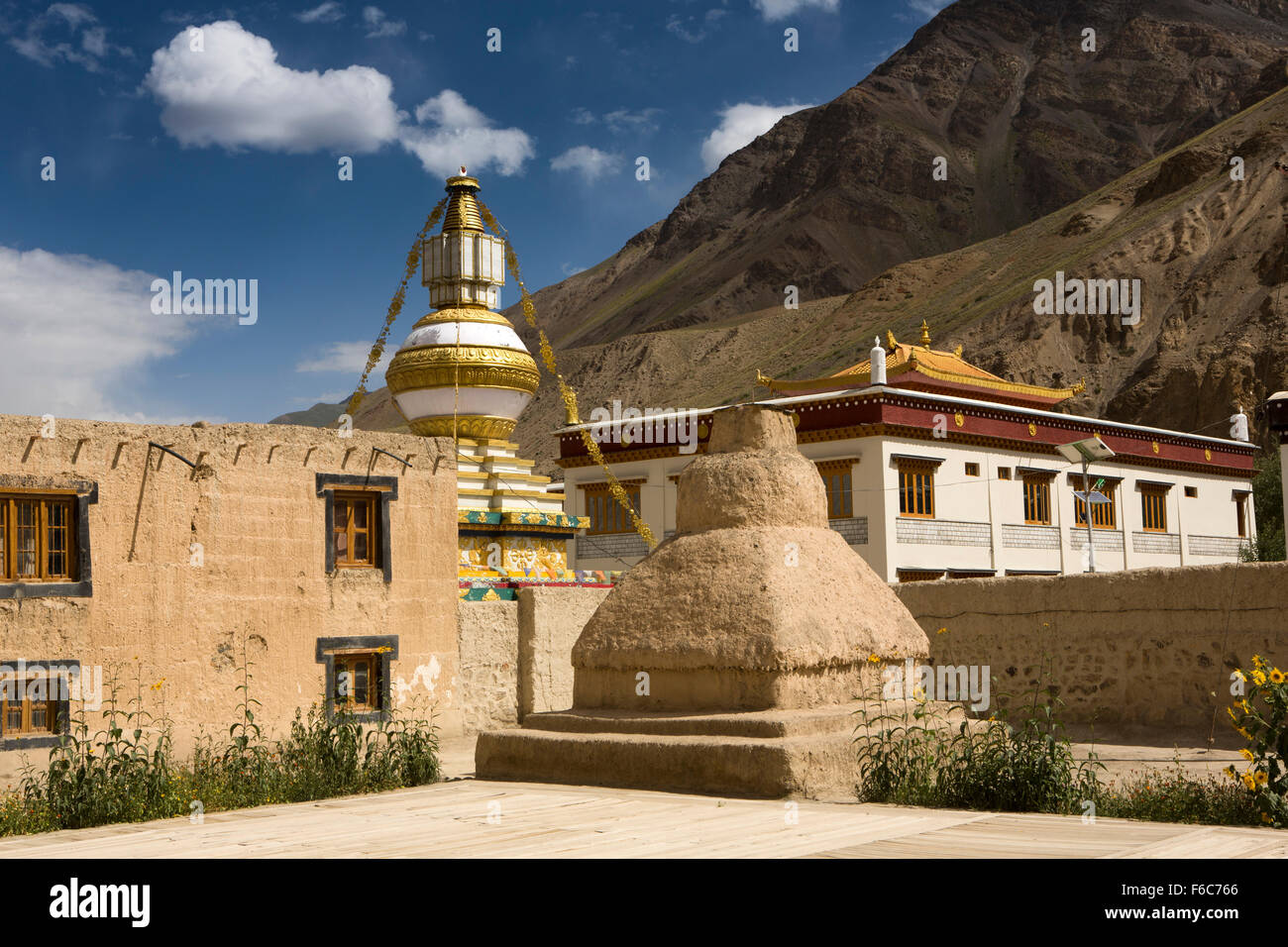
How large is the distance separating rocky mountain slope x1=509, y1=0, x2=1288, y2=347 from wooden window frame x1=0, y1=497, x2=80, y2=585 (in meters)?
93.8

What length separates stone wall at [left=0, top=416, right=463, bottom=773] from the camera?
12.9m

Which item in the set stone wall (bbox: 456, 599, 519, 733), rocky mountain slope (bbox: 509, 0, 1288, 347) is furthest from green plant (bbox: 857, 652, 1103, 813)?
rocky mountain slope (bbox: 509, 0, 1288, 347)

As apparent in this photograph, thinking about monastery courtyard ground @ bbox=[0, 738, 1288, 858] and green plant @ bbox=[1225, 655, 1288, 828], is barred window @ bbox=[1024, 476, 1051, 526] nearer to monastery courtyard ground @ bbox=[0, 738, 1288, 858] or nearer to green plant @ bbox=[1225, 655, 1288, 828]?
monastery courtyard ground @ bbox=[0, 738, 1288, 858]

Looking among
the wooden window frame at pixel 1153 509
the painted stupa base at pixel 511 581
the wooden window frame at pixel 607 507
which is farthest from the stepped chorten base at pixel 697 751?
the wooden window frame at pixel 1153 509

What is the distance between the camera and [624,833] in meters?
7.87

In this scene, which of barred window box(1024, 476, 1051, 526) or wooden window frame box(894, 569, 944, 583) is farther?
barred window box(1024, 476, 1051, 526)

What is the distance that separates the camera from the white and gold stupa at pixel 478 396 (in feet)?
63.7

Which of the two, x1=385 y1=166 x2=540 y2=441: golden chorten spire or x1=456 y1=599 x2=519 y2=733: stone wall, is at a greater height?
x1=385 y1=166 x2=540 y2=441: golden chorten spire

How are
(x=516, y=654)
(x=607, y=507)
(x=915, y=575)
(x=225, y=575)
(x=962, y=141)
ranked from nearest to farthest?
1. (x=225, y=575)
2. (x=516, y=654)
3. (x=915, y=575)
4. (x=607, y=507)
5. (x=962, y=141)

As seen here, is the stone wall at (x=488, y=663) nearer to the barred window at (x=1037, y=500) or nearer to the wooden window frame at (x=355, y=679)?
the wooden window frame at (x=355, y=679)

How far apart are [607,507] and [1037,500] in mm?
9217

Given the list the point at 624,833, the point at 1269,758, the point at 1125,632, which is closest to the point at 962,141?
the point at 1125,632

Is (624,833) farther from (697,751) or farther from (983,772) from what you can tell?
(983,772)

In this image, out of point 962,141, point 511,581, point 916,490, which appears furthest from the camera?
point 962,141
